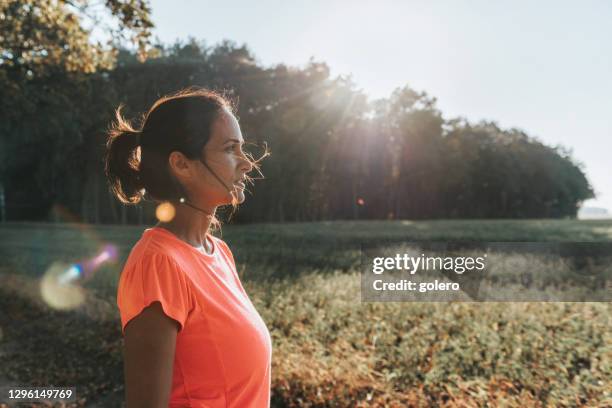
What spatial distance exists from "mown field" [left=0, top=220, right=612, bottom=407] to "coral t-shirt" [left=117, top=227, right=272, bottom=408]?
3.12 meters

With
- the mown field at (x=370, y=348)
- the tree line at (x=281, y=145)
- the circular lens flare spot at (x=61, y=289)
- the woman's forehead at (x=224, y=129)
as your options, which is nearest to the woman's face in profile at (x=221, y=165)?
the woman's forehead at (x=224, y=129)

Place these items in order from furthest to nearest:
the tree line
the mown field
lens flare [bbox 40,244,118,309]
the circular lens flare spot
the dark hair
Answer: the tree line
lens flare [bbox 40,244,118,309]
the circular lens flare spot
the mown field
the dark hair

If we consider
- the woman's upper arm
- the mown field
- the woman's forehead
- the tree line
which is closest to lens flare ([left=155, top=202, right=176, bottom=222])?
the woman's forehead

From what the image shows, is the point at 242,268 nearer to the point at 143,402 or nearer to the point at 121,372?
the point at 121,372

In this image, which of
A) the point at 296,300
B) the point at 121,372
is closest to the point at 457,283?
the point at 296,300

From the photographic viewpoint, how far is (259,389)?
202 cm

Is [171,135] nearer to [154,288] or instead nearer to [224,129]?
[224,129]

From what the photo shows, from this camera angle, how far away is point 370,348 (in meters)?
6.38

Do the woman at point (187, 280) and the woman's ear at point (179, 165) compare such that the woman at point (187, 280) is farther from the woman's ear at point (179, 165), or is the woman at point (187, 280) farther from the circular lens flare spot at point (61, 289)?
the circular lens flare spot at point (61, 289)

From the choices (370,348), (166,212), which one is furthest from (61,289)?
(166,212)

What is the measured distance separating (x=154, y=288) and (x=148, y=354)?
20 cm

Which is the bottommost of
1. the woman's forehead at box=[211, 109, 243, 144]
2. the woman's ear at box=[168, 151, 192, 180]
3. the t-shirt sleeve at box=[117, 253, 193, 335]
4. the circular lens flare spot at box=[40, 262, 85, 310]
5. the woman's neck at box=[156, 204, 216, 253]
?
the circular lens flare spot at box=[40, 262, 85, 310]

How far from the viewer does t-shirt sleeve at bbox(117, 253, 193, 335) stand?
1.65m

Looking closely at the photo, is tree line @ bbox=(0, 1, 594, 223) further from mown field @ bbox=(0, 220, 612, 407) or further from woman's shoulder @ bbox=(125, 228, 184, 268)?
woman's shoulder @ bbox=(125, 228, 184, 268)
